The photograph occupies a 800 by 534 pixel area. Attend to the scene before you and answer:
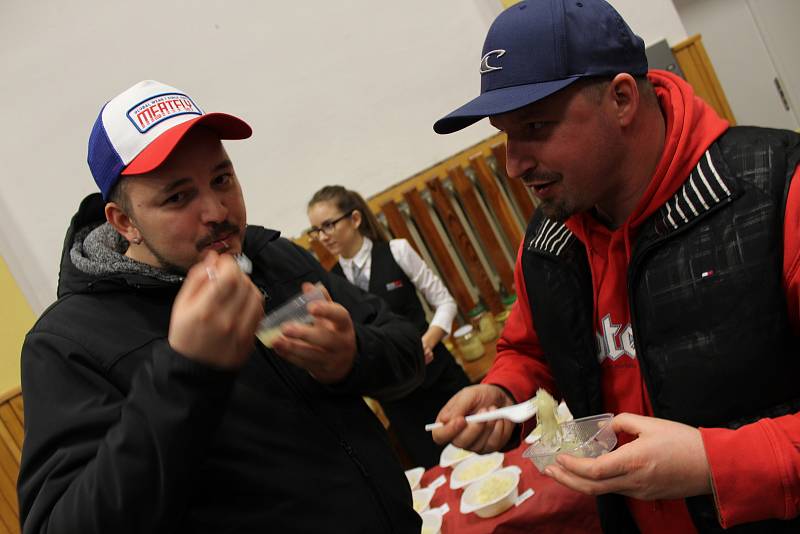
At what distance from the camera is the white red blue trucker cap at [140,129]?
1485mm

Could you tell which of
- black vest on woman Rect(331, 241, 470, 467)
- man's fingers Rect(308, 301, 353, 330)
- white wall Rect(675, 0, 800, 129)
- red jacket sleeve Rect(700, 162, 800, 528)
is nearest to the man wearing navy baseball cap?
red jacket sleeve Rect(700, 162, 800, 528)

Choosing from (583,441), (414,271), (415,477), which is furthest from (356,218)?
(583,441)

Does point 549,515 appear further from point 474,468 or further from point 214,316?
point 214,316

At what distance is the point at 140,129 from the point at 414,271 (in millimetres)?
2868

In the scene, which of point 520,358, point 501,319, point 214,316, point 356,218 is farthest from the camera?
point 501,319

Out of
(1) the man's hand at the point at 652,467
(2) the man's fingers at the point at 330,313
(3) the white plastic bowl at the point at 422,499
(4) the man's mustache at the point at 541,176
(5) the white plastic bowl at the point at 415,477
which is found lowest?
(5) the white plastic bowl at the point at 415,477

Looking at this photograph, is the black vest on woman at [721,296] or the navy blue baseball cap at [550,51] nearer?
the black vest on woman at [721,296]

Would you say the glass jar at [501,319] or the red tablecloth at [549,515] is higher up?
the red tablecloth at [549,515]

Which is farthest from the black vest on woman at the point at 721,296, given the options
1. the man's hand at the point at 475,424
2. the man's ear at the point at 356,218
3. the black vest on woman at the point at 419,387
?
the man's ear at the point at 356,218

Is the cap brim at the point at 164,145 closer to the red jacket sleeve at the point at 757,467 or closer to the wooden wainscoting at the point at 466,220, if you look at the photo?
the red jacket sleeve at the point at 757,467

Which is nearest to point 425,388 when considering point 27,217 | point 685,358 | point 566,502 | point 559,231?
point 566,502

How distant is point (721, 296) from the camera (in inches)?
55.0

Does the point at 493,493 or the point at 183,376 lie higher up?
the point at 183,376

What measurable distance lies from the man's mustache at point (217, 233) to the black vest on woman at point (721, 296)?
0.93m
